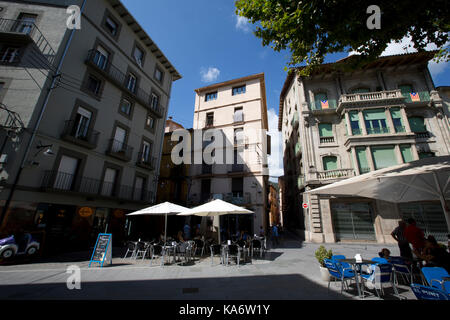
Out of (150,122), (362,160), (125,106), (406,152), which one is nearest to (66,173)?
(125,106)

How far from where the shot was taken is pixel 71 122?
37.1ft

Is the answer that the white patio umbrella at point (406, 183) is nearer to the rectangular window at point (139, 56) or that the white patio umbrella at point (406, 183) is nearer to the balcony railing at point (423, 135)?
the balcony railing at point (423, 135)

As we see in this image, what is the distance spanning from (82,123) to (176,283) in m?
12.4

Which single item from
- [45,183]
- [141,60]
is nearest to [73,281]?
[45,183]

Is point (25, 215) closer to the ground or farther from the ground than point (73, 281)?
farther from the ground

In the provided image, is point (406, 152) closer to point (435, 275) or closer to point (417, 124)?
point (417, 124)

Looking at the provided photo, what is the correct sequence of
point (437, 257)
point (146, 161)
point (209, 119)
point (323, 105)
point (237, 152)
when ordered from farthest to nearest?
point (209, 119), point (237, 152), point (323, 105), point (146, 161), point (437, 257)

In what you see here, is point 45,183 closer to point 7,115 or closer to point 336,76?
point 7,115

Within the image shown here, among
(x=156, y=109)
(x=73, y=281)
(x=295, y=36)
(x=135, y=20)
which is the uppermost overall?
(x=135, y=20)

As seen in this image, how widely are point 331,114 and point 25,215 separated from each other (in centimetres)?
2400

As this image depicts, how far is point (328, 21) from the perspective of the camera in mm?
5570

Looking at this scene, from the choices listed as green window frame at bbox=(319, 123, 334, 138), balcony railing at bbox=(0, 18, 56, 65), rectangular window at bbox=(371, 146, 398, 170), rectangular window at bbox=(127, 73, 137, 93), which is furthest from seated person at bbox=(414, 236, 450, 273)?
rectangular window at bbox=(127, 73, 137, 93)

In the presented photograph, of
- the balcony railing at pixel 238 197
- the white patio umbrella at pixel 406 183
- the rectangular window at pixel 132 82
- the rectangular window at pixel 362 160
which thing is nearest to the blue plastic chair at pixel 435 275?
the white patio umbrella at pixel 406 183

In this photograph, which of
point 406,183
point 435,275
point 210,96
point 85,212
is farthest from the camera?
point 210,96
